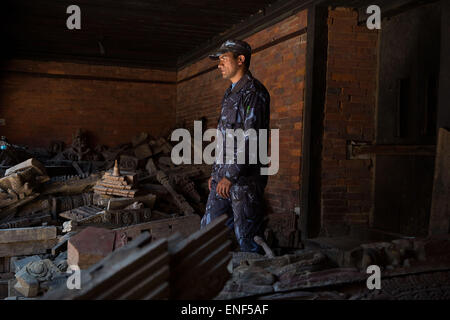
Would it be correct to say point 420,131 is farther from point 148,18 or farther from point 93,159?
point 93,159

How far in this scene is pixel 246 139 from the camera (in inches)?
123

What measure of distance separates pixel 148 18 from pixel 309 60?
3352mm

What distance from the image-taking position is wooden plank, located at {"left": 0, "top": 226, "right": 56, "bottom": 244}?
438cm

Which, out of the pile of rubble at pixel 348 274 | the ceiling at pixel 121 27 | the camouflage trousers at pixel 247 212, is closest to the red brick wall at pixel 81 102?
the ceiling at pixel 121 27

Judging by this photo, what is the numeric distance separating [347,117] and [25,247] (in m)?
4.44

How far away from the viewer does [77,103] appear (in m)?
10.3

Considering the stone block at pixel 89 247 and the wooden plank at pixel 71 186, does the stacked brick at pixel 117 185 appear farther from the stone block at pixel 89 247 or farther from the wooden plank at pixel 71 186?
the stone block at pixel 89 247

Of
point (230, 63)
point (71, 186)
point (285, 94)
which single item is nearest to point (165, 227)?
point (71, 186)

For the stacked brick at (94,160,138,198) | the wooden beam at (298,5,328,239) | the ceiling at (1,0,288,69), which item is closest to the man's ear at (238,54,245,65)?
the wooden beam at (298,5,328,239)

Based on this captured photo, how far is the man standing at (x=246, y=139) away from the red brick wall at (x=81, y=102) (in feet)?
24.0

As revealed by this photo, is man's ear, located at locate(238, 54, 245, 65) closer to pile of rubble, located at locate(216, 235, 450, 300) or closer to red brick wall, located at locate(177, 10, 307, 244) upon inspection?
pile of rubble, located at locate(216, 235, 450, 300)

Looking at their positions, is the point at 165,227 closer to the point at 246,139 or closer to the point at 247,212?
the point at 247,212

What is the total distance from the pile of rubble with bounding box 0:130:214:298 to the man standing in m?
1.02

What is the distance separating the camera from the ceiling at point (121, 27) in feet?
20.8
